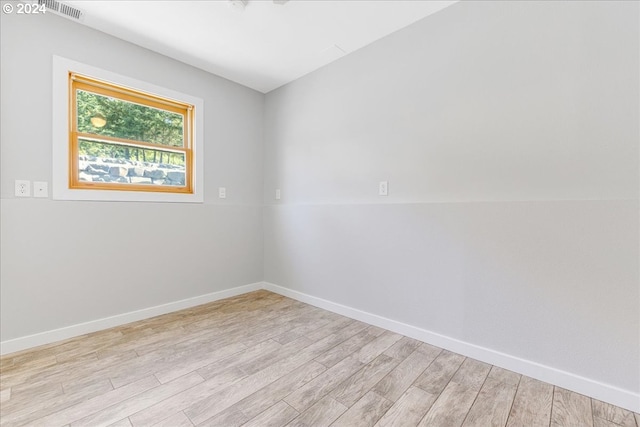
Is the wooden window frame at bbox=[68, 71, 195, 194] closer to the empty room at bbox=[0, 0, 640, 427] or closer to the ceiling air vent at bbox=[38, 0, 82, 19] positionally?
the empty room at bbox=[0, 0, 640, 427]

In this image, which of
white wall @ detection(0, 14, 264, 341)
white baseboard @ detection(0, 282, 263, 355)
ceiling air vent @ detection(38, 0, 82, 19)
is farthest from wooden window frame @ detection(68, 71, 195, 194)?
white baseboard @ detection(0, 282, 263, 355)

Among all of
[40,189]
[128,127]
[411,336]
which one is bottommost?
[411,336]

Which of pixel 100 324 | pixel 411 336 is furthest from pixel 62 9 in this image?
pixel 411 336

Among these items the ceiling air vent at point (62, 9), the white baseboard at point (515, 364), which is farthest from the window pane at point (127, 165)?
the white baseboard at point (515, 364)

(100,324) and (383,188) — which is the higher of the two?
(383,188)

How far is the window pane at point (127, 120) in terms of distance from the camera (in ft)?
7.64

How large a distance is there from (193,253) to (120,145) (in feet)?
4.06

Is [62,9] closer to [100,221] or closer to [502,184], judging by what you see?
[100,221]

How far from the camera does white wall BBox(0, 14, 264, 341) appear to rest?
195 cm

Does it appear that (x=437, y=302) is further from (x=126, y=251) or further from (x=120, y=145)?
(x=120, y=145)

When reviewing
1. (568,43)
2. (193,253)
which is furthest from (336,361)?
(568,43)

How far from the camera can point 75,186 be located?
7.32 ft

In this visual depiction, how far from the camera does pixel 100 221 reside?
232cm

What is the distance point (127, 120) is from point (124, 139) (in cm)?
19
